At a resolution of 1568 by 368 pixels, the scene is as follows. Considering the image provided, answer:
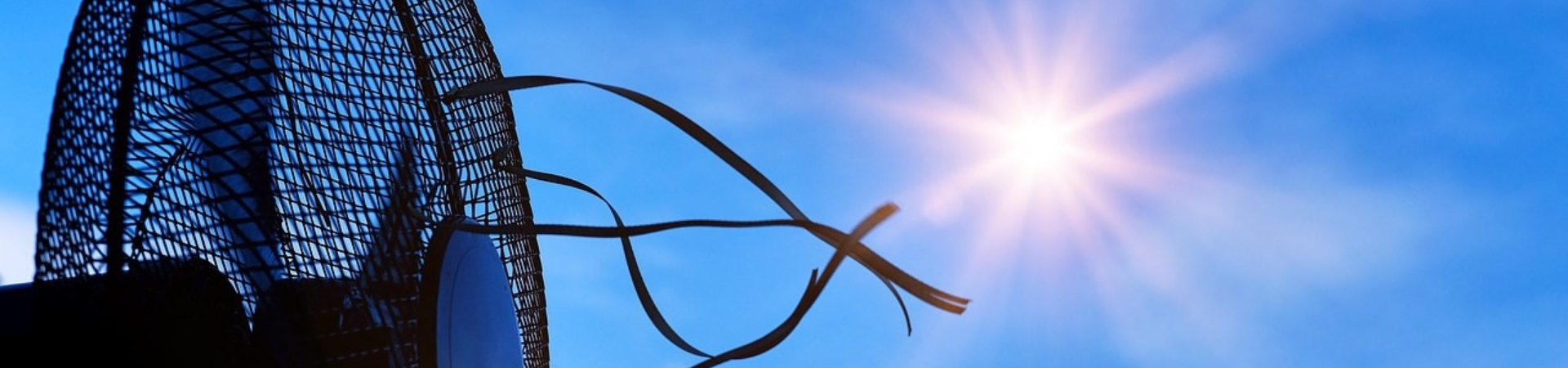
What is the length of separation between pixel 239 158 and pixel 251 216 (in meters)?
0.04

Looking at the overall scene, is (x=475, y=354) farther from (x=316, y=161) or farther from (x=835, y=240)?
(x=835, y=240)

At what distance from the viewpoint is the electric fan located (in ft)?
3.15

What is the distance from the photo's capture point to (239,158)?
952mm

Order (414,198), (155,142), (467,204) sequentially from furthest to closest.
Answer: (467,204)
(414,198)
(155,142)

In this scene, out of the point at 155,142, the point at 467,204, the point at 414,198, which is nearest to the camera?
the point at 155,142

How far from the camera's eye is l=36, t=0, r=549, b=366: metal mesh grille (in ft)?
3.15

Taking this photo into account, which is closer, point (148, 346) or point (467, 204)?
point (148, 346)

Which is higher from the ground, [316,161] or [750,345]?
[316,161]

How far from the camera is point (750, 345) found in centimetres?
92

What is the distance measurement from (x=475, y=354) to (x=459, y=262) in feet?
0.21

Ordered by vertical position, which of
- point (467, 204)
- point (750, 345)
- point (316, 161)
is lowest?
point (750, 345)

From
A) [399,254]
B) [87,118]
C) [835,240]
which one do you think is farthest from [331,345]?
[835,240]

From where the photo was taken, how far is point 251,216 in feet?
3.10

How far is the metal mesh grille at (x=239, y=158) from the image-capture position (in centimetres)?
96
